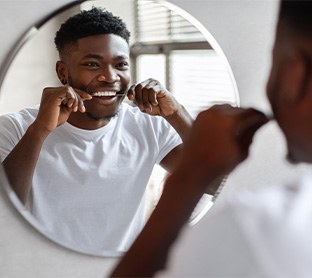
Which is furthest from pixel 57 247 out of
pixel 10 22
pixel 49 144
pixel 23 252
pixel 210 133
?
pixel 210 133

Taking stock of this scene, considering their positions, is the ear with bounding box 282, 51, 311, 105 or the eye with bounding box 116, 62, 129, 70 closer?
the ear with bounding box 282, 51, 311, 105

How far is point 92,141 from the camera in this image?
798mm

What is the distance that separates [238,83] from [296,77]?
1.72 ft

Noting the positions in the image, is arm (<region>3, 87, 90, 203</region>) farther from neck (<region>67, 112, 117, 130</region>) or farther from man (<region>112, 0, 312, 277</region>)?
man (<region>112, 0, 312, 277</region>)

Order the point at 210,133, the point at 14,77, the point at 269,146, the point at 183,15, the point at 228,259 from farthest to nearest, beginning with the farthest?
the point at 269,146, the point at 183,15, the point at 14,77, the point at 210,133, the point at 228,259

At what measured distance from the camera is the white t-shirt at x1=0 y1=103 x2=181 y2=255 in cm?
78

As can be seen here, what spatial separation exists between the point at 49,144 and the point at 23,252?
0.54 ft

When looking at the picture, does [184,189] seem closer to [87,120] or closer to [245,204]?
[245,204]

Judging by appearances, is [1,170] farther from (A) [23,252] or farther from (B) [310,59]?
(B) [310,59]

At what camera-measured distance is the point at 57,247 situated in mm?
814

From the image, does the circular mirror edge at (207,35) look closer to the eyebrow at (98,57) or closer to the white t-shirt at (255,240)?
the eyebrow at (98,57)

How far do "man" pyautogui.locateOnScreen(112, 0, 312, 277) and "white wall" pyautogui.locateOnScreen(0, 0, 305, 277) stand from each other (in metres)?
0.39

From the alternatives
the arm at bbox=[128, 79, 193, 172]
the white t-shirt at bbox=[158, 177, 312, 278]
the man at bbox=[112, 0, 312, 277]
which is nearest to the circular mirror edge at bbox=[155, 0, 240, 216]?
the arm at bbox=[128, 79, 193, 172]

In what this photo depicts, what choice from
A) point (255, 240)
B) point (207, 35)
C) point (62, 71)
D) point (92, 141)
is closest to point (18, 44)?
point (62, 71)
